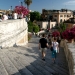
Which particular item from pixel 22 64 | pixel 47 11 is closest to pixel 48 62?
pixel 22 64

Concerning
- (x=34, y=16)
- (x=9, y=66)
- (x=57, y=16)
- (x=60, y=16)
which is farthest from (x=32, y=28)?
(x=9, y=66)

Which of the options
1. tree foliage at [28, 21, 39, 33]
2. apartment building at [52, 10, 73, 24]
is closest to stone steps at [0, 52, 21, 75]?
tree foliage at [28, 21, 39, 33]

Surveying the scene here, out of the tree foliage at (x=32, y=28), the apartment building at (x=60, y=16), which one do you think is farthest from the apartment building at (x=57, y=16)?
the tree foliage at (x=32, y=28)

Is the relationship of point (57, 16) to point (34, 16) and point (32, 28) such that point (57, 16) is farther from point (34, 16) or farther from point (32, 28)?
point (32, 28)

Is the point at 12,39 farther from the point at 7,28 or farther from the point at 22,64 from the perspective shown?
the point at 22,64

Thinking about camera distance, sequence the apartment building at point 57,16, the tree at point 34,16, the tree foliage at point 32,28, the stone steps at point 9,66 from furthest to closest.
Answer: the apartment building at point 57,16, the tree at point 34,16, the tree foliage at point 32,28, the stone steps at point 9,66

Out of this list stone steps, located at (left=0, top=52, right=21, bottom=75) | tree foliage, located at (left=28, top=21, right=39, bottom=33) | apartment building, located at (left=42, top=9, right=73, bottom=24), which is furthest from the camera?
apartment building, located at (left=42, top=9, right=73, bottom=24)

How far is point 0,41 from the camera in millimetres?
11797

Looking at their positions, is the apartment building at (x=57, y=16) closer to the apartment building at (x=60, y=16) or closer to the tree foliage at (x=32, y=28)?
the apartment building at (x=60, y=16)

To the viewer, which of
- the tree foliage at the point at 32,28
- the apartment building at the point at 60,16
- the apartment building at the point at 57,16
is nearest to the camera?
the tree foliage at the point at 32,28

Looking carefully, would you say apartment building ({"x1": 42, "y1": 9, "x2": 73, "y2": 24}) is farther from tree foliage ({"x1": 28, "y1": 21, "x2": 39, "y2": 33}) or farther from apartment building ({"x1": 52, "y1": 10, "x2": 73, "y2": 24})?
tree foliage ({"x1": 28, "y1": 21, "x2": 39, "y2": 33})

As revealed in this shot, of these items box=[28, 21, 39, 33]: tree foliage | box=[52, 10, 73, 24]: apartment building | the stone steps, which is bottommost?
box=[28, 21, 39, 33]: tree foliage

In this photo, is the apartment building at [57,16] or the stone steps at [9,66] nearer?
the stone steps at [9,66]

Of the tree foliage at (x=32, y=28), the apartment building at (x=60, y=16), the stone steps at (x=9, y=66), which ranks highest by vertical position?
the apartment building at (x=60, y=16)
